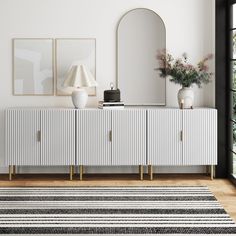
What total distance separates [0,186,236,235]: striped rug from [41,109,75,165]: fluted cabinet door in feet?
1.47

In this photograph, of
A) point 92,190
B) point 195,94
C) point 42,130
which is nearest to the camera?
point 92,190

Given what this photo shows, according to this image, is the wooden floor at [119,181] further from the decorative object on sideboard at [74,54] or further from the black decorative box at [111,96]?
the decorative object on sideboard at [74,54]

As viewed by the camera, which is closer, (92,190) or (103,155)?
(92,190)

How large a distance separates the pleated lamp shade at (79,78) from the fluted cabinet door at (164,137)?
0.74 metres

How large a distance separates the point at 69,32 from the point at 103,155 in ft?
4.81

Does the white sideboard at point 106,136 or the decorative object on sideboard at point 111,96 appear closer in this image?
the white sideboard at point 106,136

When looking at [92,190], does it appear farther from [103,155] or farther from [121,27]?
[121,27]

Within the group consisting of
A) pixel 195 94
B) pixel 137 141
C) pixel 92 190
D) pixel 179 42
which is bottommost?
pixel 92 190

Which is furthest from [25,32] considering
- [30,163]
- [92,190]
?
[92,190]

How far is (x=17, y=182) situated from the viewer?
610 centimetres

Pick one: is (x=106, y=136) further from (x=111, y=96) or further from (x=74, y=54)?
(x=74, y=54)

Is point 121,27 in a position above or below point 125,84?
above

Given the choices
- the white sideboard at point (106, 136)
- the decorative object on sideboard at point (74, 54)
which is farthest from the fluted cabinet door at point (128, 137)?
the decorative object on sideboard at point (74, 54)

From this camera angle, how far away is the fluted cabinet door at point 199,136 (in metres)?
6.07
